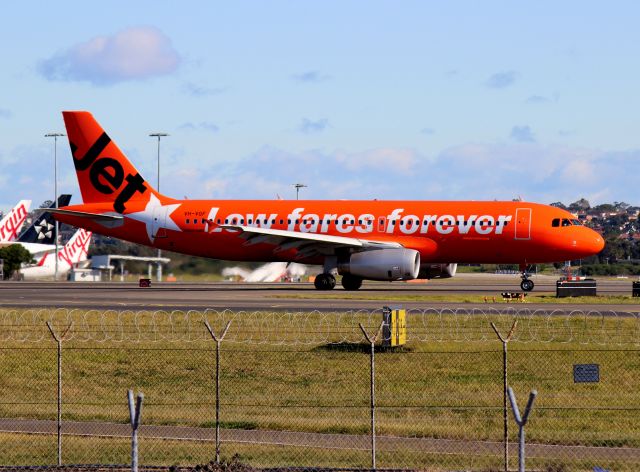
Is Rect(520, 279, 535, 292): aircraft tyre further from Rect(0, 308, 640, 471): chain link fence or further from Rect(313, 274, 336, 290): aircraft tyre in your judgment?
Rect(0, 308, 640, 471): chain link fence

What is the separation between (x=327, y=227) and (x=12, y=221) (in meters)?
70.4

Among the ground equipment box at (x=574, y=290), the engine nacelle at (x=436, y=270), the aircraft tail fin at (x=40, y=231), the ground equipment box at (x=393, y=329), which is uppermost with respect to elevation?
the aircraft tail fin at (x=40, y=231)

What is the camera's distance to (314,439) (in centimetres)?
2123

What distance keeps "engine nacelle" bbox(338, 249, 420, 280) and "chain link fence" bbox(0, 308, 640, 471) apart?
44.2ft

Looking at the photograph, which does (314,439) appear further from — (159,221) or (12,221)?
(12,221)

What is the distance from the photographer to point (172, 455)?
19859 millimetres

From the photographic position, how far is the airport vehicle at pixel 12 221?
120m

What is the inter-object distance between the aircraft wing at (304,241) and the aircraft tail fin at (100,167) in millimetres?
7243

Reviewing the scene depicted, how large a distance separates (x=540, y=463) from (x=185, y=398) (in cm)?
1070

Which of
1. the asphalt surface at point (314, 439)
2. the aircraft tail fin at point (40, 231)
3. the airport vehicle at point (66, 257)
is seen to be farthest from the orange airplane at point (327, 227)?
the aircraft tail fin at point (40, 231)

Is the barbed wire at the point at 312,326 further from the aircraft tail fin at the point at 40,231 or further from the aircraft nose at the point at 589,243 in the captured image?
the aircraft tail fin at the point at 40,231

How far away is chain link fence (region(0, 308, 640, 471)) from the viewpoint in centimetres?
2003

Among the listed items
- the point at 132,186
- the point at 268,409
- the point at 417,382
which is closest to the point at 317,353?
the point at 417,382

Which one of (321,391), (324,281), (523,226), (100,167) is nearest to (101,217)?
(100,167)
